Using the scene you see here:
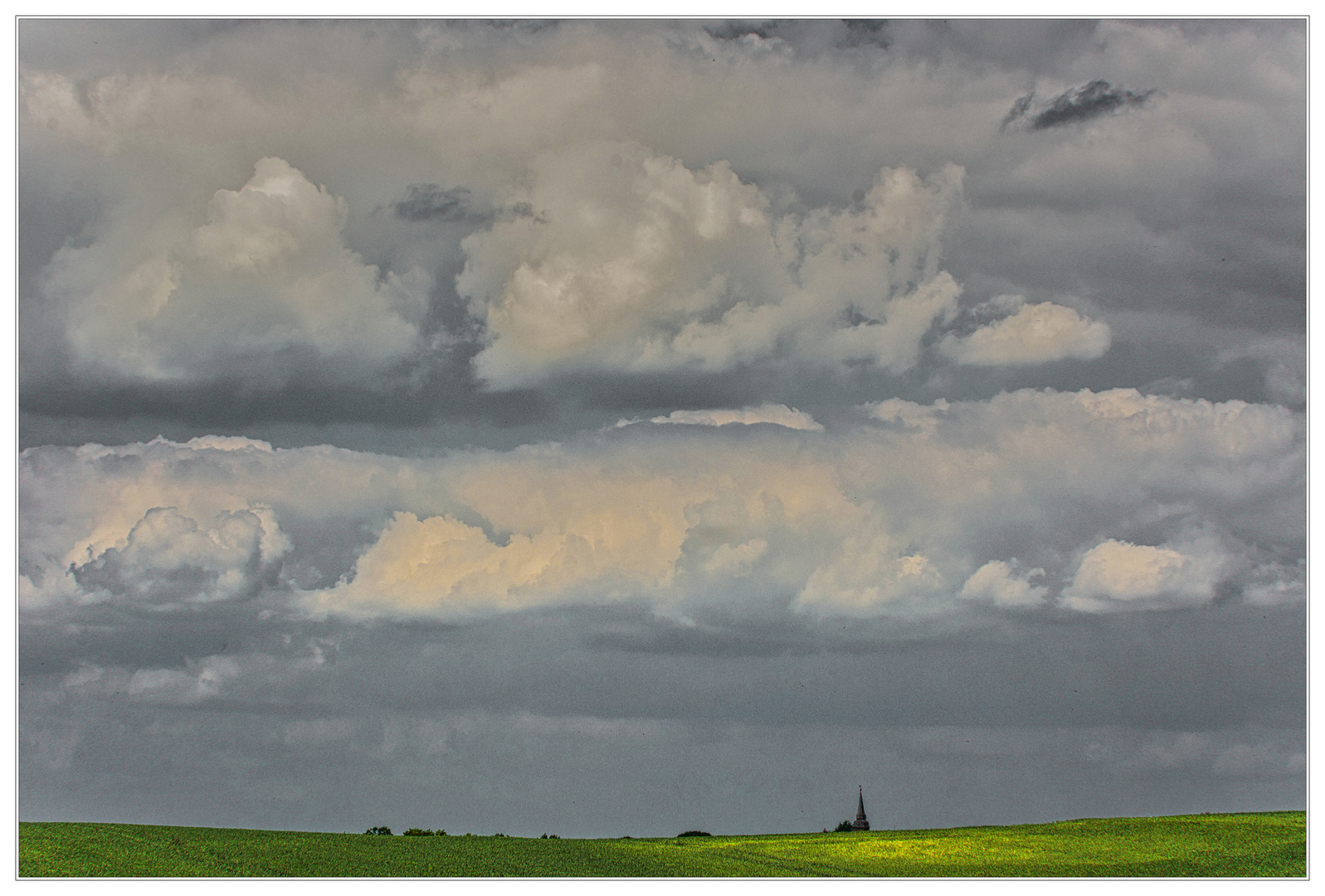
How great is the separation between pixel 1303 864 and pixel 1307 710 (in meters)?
11.4

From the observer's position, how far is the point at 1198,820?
10919 cm

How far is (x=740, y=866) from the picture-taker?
8919 centimetres

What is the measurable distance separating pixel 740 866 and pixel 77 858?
154ft

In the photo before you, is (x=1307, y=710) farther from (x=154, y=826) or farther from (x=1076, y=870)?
(x=154, y=826)

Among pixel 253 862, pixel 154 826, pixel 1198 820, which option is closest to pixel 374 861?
pixel 253 862

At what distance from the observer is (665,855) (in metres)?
94.7

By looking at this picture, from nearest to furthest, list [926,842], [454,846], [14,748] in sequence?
[14,748] < [454,846] < [926,842]


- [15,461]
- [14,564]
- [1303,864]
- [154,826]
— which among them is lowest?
[1303,864]

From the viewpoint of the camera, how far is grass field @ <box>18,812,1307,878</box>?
80625 millimetres

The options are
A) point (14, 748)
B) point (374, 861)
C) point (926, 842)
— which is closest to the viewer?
point (14, 748)

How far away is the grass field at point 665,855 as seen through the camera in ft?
265

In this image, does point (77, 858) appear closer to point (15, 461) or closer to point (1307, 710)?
point (15, 461)

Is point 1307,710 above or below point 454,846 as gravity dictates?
above

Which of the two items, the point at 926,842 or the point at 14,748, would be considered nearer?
the point at 14,748
